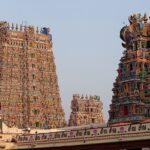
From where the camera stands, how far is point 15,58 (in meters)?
119

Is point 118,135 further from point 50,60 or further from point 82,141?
point 50,60

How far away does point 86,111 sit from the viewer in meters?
144

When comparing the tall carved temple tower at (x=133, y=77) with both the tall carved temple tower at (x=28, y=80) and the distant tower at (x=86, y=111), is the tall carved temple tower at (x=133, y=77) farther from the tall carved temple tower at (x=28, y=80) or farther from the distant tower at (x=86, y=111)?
the distant tower at (x=86, y=111)

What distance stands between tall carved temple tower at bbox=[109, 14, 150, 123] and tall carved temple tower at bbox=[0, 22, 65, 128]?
108 feet

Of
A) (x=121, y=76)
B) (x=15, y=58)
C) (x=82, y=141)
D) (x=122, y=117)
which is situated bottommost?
(x=82, y=141)

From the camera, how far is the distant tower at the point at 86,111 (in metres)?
142

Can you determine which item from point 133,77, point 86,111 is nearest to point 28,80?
point 86,111

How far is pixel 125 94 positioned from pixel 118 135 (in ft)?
104

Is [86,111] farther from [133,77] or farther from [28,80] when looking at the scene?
[133,77]

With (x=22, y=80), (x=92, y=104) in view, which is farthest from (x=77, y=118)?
(x=22, y=80)

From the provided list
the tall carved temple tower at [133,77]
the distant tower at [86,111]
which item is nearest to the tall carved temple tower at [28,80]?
the distant tower at [86,111]

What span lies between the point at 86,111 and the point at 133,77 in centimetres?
5895

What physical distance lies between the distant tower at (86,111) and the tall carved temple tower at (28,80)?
57.9 ft

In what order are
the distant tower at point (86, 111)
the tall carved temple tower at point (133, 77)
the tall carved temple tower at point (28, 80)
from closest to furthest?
the tall carved temple tower at point (133, 77), the tall carved temple tower at point (28, 80), the distant tower at point (86, 111)
